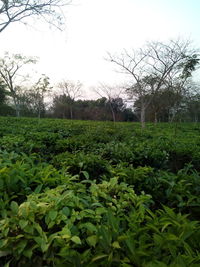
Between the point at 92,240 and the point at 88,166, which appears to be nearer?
the point at 92,240

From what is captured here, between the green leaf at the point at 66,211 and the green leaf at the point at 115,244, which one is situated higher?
the green leaf at the point at 66,211

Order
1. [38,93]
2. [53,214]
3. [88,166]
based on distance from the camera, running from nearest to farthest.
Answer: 1. [53,214]
2. [88,166]
3. [38,93]

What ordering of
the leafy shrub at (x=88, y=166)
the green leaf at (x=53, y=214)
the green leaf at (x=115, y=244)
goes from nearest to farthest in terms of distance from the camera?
1. the green leaf at (x=115, y=244)
2. the green leaf at (x=53, y=214)
3. the leafy shrub at (x=88, y=166)

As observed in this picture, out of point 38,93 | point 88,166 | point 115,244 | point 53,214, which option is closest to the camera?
point 115,244

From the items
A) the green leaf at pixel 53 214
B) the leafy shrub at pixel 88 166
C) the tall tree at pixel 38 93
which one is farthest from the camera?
the tall tree at pixel 38 93

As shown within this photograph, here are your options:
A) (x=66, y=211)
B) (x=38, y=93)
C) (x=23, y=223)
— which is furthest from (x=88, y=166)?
(x=38, y=93)

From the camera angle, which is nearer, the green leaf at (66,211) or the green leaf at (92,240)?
the green leaf at (92,240)

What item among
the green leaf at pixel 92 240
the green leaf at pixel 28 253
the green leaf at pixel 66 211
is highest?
the green leaf at pixel 66 211

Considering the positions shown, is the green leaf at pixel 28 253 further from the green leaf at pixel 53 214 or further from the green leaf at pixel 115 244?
the green leaf at pixel 115 244

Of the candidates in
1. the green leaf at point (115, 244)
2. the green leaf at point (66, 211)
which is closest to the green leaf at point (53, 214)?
the green leaf at point (66, 211)

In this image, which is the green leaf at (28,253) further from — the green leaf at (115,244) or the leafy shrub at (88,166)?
the leafy shrub at (88,166)

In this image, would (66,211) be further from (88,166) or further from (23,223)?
(88,166)

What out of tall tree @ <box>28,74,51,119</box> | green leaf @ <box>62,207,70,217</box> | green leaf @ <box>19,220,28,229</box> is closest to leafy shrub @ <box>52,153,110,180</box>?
green leaf @ <box>62,207,70,217</box>

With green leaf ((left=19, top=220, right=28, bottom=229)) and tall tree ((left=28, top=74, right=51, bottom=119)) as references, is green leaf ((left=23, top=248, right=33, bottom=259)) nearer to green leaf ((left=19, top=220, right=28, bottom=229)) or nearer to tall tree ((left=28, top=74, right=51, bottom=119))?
green leaf ((left=19, top=220, right=28, bottom=229))
